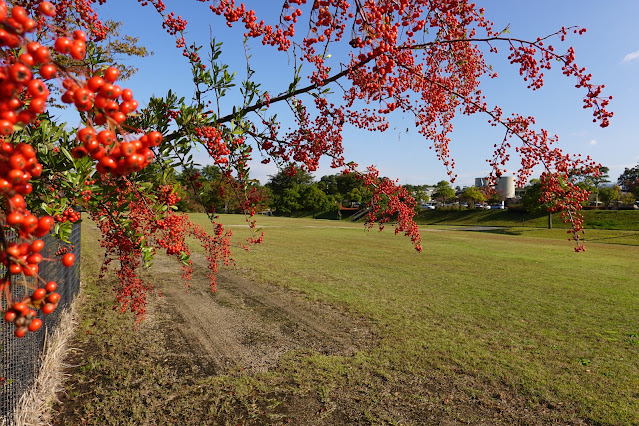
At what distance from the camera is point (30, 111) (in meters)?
0.98

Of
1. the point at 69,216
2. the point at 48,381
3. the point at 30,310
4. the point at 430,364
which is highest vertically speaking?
the point at 69,216

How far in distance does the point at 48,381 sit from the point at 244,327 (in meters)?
3.74

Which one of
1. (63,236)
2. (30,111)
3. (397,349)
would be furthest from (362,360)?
(30,111)

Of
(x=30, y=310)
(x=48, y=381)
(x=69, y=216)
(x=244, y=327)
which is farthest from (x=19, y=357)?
(x=30, y=310)

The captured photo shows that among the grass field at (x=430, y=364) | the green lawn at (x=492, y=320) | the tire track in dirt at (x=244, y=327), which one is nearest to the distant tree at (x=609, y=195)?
the green lawn at (x=492, y=320)

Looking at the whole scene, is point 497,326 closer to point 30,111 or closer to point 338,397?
point 338,397

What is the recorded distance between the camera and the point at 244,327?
8.68 m

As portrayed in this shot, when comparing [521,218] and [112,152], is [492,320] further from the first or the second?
[521,218]

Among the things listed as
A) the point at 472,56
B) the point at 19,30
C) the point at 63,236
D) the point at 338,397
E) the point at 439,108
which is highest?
the point at 472,56

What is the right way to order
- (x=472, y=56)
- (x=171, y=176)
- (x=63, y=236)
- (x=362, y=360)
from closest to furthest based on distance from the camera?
(x=63, y=236)
(x=171, y=176)
(x=472, y=56)
(x=362, y=360)

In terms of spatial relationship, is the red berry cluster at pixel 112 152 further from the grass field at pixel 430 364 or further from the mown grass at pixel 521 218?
the mown grass at pixel 521 218

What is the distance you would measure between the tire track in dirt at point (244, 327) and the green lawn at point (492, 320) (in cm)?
66

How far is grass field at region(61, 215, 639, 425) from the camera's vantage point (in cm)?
543

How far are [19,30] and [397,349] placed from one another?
7605 mm
